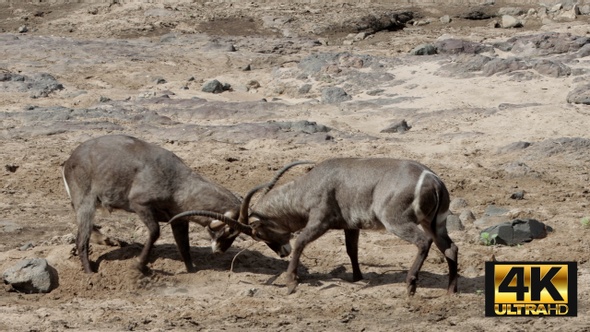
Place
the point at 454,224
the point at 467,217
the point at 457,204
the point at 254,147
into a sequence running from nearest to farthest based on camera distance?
1. the point at 454,224
2. the point at 467,217
3. the point at 457,204
4. the point at 254,147

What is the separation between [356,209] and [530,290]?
2.00 m

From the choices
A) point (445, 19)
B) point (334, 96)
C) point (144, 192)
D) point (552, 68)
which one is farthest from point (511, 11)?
point (144, 192)

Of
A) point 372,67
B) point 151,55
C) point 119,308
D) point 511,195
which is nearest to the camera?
point 119,308

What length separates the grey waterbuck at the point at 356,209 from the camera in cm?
998

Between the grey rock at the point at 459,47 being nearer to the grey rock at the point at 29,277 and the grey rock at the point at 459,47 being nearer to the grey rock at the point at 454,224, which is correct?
the grey rock at the point at 454,224

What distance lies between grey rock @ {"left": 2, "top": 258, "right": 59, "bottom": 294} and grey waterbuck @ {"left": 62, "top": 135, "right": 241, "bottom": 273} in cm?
50

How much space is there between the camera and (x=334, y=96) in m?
19.5

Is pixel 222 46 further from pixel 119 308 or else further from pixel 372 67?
pixel 119 308

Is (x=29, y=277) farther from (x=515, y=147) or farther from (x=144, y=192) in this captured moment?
(x=515, y=147)

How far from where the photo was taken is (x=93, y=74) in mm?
22469

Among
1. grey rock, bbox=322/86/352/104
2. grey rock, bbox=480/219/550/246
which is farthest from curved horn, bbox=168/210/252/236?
grey rock, bbox=322/86/352/104

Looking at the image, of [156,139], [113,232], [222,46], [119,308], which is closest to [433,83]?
[156,139]

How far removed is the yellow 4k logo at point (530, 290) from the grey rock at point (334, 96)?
9817mm

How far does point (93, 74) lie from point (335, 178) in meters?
13.1
